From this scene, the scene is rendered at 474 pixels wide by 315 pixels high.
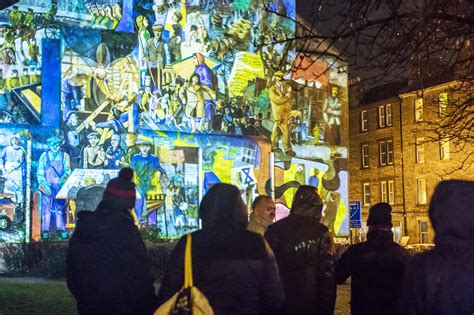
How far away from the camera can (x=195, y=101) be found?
37875 millimetres

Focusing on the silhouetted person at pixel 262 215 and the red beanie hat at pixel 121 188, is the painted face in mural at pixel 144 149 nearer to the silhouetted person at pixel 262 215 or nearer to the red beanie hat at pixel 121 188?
the silhouetted person at pixel 262 215

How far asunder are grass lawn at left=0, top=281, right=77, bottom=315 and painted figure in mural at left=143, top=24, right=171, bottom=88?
2131 cm

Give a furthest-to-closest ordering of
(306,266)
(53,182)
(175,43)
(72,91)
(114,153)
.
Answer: (175,43) < (114,153) < (72,91) < (53,182) < (306,266)

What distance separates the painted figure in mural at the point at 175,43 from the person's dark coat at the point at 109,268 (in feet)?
108

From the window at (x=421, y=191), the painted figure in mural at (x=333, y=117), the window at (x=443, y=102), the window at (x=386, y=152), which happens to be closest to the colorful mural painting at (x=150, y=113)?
the painted figure in mural at (x=333, y=117)

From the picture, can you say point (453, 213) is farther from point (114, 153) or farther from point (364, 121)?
point (364, 121)

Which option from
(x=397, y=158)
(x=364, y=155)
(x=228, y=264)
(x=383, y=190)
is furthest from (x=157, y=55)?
(x=228, y=264)

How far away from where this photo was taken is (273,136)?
132ft

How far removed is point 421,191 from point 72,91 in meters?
29.3

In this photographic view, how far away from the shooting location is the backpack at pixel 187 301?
4629 millimetres

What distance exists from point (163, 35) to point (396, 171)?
2520cm

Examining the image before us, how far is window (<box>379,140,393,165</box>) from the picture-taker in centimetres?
5525

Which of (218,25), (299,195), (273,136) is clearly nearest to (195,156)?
(273,136)

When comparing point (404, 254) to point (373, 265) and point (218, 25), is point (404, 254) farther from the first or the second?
point (218, 25)
